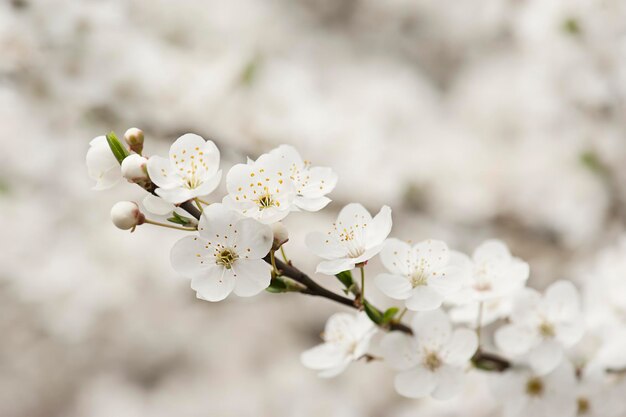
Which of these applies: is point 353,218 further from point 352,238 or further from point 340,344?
point 340,344

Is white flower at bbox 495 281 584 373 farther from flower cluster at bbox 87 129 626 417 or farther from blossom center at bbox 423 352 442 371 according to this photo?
blossom center at bbox 423 352 442 371

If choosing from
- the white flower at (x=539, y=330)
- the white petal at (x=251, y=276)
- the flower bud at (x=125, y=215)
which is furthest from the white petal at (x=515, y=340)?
the flower bud at (x=125, y=215)

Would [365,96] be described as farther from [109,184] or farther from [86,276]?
[109,184]

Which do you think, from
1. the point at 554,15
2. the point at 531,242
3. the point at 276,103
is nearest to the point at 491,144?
the point at 531,242

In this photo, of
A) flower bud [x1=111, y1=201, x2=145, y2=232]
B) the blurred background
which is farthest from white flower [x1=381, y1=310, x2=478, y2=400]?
the blurred background

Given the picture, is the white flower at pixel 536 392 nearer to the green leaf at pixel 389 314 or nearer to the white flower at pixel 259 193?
the green leaf at pixel 389 314

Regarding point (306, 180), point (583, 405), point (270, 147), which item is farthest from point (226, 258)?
point (270, 147)
